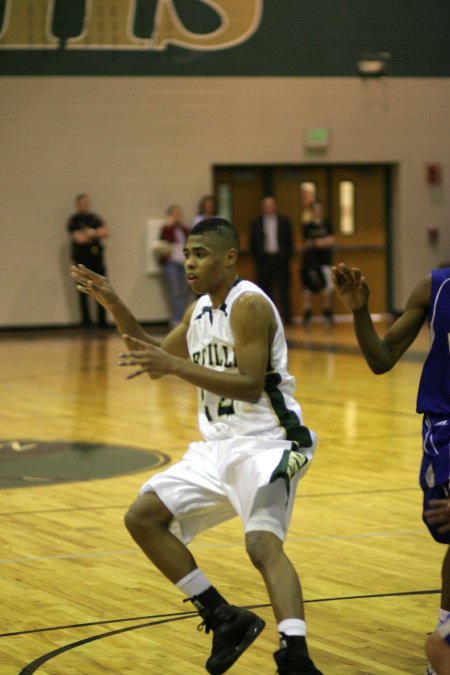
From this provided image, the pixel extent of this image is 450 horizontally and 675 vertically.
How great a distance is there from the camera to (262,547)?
424 centimetres

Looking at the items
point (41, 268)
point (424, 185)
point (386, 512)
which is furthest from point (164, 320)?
point (386, 512)

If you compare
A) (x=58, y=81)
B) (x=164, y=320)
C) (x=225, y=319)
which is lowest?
(x=164, y=320)

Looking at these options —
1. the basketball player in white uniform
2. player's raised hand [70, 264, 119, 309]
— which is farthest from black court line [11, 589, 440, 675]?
player's raised hand [70, 264, 119, 309]

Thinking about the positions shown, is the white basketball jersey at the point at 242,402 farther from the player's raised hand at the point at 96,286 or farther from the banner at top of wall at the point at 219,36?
the banner at top of wall at the point at 219,36

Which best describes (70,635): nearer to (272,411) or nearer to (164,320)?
(272,411)

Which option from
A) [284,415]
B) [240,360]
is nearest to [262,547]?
[284,415]

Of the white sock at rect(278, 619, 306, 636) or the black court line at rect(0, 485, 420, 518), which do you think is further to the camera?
the black court line at rect(0, 485, 420, 518)

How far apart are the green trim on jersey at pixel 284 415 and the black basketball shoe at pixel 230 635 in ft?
2.02

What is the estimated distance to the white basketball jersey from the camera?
14.9 ft

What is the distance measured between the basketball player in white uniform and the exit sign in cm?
1657

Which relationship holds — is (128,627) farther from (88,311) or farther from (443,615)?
(88,311)

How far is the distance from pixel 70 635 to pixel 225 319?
141 centimetres

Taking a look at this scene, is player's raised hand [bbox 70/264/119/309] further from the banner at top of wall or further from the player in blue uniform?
the banner at top of wall

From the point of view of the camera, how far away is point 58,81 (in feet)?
64.3
